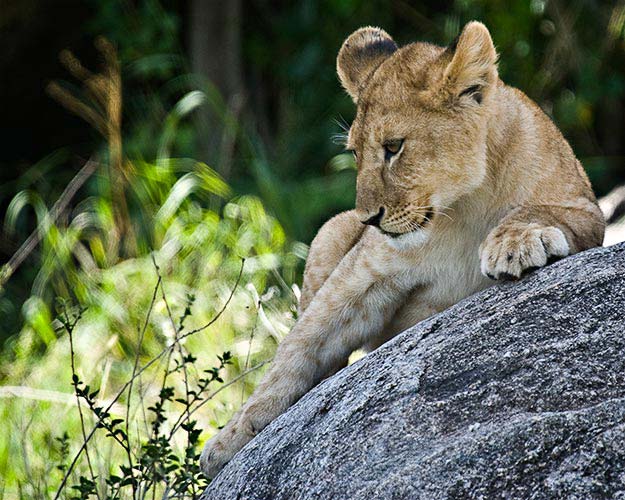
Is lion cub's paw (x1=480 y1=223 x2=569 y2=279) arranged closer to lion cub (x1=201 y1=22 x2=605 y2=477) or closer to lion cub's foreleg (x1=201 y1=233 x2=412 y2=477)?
lion cub (x1=201 y1=22 x2=605 y2=477)

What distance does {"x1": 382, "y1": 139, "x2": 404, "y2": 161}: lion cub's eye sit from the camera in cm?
318

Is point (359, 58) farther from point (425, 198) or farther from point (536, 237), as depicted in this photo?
point (536, 237)

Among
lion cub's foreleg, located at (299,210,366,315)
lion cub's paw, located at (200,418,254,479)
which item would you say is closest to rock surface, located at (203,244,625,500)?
lion cub's paw, located at (200,418,254,479)

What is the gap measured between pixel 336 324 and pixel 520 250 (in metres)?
0.82

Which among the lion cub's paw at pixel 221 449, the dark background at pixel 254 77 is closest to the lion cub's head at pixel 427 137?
the lion cub's paw at pixel 221 449

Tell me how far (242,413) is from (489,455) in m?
1.30

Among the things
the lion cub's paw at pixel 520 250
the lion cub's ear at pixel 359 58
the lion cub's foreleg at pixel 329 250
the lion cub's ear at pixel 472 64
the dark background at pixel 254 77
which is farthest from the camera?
the dark background at pixel 254 77

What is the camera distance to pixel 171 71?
27.8ft

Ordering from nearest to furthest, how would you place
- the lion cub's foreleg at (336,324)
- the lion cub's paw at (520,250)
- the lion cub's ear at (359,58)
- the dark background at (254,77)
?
the lion cub's paw at (520,250)
the lion cub's foreleg at (336,324)
the lion cub's ear at (359,58)
the dark background at (254,77)

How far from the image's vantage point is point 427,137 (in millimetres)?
3178

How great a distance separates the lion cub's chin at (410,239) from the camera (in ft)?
10.4

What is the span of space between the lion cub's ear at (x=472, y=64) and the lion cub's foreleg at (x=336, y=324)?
0.53m

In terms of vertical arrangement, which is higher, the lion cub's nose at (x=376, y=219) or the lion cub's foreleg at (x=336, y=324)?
the lion cub's nose at (x=376, y=219)

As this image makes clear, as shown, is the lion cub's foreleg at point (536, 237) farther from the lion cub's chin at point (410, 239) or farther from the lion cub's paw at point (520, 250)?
the lion cub's chin at point (410, 239)
